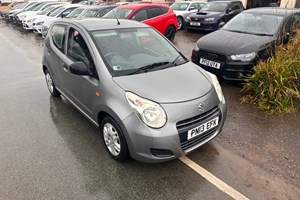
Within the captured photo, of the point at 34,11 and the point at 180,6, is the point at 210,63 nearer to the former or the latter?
the point at 180,6

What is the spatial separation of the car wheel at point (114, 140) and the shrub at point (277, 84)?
280 cm

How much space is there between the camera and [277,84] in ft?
14.0

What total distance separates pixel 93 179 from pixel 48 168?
2.01 feet

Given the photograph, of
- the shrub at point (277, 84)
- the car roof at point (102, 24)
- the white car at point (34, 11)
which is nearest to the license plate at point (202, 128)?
the shrub at point (277, 84)

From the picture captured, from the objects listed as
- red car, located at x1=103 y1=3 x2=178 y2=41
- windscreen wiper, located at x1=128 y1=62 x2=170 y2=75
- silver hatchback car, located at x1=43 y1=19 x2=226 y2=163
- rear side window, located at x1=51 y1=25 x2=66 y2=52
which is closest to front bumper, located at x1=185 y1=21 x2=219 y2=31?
red car, located at x1=103 y1=3 x2=178 y2=41

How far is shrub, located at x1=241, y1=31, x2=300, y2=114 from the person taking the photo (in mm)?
Answer: 4246

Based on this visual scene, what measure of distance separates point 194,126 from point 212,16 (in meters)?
9.35

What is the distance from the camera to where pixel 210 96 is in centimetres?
286

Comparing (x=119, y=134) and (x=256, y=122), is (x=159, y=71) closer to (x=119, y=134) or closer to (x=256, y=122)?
(x=119, y=134)

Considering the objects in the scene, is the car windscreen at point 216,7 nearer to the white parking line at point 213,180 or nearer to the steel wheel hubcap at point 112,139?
the white parking line at point 213,180

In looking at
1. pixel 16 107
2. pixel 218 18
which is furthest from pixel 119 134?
pixel 218 18

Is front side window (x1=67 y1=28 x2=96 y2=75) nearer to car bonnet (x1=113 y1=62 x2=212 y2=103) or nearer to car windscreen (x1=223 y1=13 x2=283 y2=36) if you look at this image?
car bonnet (x1=113 y1=62 x2=212 y2=103)

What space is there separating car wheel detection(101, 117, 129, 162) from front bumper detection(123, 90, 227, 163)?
0.42 ft

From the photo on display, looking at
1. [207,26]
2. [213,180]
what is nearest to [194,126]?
[213,180]
